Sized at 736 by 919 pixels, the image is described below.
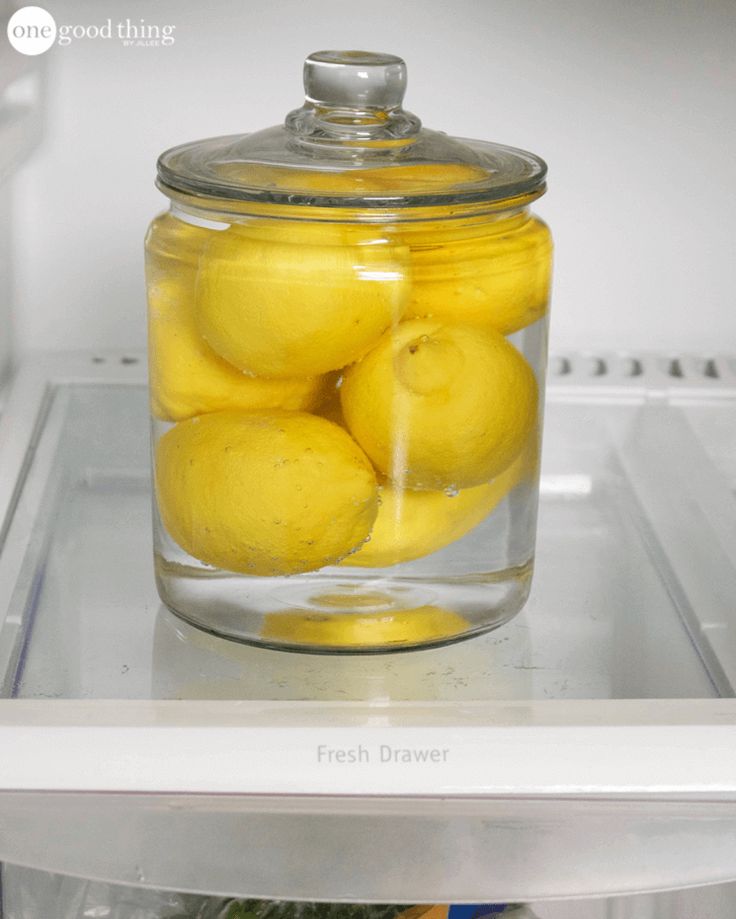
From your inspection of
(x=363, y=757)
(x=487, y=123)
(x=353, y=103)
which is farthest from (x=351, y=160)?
(x=487, y=123)

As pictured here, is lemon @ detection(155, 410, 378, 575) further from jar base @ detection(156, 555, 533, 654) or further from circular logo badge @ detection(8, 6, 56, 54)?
circular logo badge @ detection(8, 6, 56, 54)

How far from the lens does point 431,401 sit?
53cm

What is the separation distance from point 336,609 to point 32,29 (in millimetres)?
474

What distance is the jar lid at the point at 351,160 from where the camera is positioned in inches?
19.6

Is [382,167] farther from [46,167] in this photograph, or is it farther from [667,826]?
[46,167]

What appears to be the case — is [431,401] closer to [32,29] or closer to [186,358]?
[186,358]

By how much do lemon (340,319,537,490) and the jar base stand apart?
5 centimetres

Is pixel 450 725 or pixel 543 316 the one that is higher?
pixel 543 316

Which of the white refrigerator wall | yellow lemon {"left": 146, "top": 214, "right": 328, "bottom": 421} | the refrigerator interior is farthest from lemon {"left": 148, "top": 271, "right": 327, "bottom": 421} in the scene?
the white refrigerator wall

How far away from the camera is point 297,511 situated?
525 mm

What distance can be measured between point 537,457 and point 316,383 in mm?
121

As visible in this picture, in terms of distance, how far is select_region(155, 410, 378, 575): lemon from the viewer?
1.72 ft

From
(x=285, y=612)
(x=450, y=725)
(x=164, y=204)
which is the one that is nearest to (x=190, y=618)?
(x=285, y=612)

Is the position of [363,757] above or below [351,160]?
below
